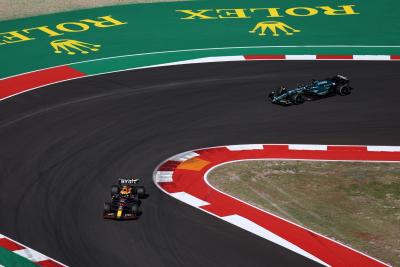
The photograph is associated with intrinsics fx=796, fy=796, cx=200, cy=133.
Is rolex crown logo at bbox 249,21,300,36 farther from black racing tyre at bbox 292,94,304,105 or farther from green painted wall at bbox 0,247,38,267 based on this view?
green painted wall at bbox 0,247,38,267

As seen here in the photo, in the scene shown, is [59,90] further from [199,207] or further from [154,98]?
[199,207]

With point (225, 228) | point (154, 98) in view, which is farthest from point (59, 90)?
point (225, 228)

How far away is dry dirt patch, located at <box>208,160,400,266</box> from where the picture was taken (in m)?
19.2

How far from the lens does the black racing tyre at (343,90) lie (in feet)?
95.7

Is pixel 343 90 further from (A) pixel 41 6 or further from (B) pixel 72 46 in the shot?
(A) pixel 41 6

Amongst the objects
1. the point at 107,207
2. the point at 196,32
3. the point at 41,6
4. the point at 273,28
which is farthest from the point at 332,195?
the point at 41,6

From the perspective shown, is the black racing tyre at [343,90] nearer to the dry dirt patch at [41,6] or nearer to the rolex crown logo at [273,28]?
the rolex crown logo at [273,28]

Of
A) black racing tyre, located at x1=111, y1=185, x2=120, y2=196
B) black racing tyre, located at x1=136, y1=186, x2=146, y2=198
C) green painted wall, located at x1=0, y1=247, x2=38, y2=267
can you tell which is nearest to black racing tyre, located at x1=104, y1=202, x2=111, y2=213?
black racing tyre, located at x1=111, y1=185, x2=120, y2=196

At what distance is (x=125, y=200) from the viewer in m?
20.4

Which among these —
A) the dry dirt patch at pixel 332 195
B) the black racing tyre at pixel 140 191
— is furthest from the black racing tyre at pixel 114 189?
the dry dirt patch at pixel 332 195

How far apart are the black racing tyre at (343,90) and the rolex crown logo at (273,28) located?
8189mm

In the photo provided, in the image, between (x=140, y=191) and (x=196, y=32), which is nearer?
(x=140, y=191)

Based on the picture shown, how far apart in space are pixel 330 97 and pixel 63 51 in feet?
40.7

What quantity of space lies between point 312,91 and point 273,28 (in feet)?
31.4
